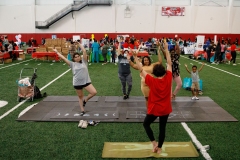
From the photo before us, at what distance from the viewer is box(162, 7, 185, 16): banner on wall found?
126ft

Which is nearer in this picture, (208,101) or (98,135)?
(98,135)

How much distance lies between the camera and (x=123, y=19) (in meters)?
38.8

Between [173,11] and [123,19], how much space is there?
761 centimetres

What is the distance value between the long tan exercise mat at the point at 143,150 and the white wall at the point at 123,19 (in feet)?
114

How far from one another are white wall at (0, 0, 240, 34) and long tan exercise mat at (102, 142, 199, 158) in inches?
1371

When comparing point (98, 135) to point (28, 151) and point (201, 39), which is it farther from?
point (201, 39)

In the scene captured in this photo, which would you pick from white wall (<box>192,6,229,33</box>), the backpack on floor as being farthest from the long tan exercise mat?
white wall (<box>192,6,229,33</box>)

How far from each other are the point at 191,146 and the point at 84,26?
36.0m

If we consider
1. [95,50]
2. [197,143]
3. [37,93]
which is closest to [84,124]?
[197,143]

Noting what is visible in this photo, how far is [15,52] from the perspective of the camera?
22203mm

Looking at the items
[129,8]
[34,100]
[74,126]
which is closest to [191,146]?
[74,126]

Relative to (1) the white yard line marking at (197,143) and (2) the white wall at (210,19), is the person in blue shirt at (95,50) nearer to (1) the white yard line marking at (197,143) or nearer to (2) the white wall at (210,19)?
(1) the white yard line marking at (197,143)

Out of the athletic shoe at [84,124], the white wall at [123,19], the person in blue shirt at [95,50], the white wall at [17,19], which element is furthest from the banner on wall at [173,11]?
the athletic shoe at [84,124]

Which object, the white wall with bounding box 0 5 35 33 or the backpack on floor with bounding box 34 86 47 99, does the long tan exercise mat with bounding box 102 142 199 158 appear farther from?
the white wall with bounding box 0 5 35 33
